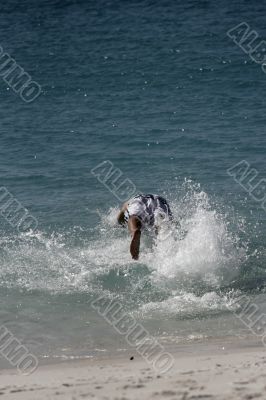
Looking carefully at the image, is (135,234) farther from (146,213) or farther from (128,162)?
(128,162)

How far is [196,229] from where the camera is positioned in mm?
12453

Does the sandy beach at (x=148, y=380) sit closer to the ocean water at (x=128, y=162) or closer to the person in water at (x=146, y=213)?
the ocean water at (x=128, y=162)

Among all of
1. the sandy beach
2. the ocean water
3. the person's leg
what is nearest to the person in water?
the person's leg

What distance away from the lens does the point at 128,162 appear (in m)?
17.0

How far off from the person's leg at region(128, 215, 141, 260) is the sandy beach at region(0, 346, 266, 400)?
2.87 m

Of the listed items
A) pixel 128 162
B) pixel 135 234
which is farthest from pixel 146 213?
pixel 128 162

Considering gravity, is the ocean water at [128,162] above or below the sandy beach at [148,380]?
above

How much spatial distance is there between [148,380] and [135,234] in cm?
418

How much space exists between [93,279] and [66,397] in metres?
4.14

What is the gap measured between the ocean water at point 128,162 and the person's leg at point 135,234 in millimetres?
302

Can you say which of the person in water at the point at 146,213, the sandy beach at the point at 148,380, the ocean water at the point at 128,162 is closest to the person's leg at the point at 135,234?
the person in water at the point at 146,213

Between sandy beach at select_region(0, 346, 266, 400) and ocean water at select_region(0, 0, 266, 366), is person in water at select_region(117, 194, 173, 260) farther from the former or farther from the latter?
sandy beach at select_region(0, 346, 266, 400)

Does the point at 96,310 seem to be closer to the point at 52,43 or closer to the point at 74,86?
the point at 74,86

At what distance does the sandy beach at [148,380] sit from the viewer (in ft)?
24.3
